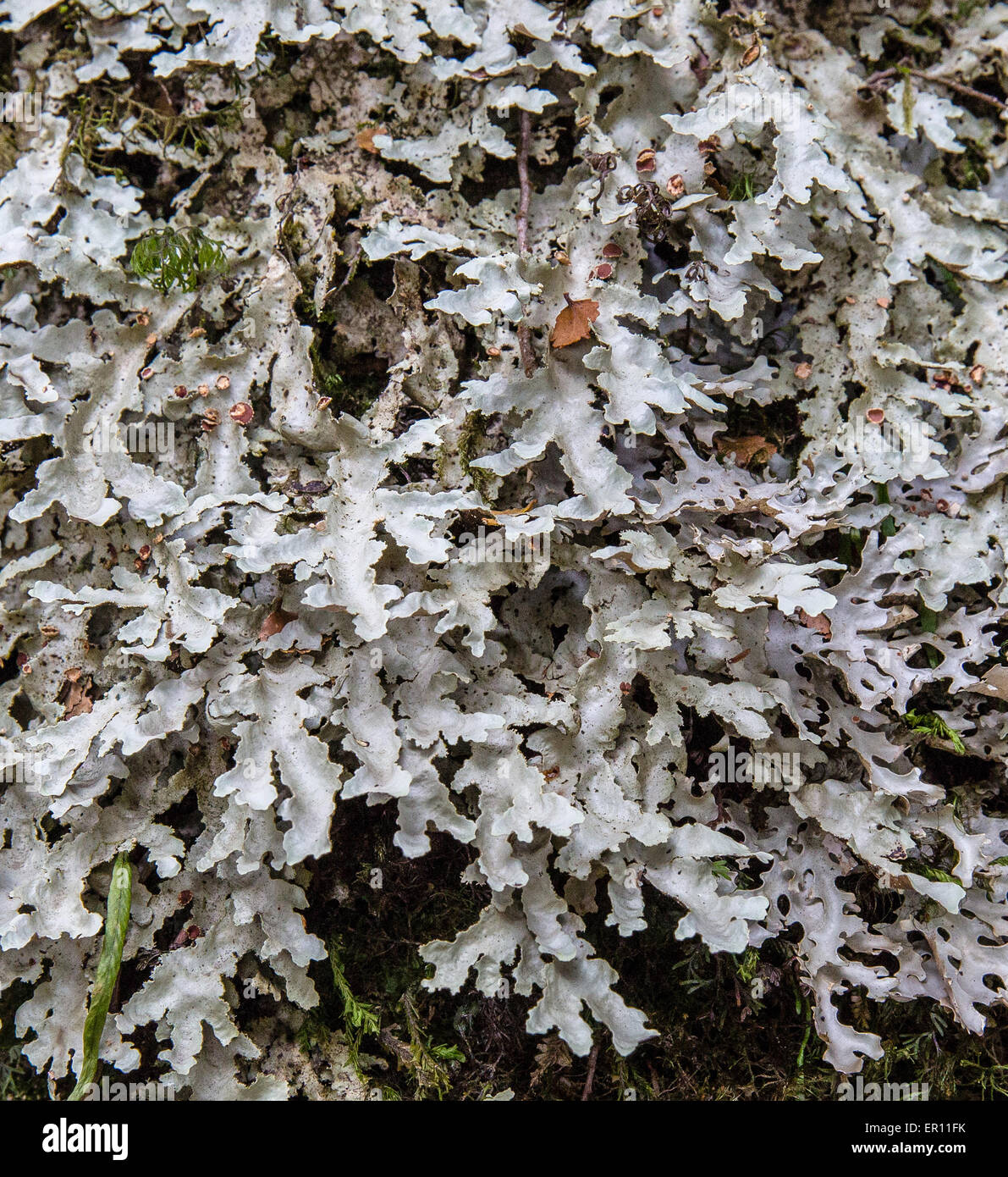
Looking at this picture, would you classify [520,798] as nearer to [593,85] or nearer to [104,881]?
[104,881]

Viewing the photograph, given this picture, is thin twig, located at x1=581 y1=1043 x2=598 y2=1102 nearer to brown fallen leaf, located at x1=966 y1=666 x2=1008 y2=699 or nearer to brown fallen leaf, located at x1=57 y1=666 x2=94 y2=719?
brown fallen leaf, located at x1=966 y1=666 x2=1008 y2=699

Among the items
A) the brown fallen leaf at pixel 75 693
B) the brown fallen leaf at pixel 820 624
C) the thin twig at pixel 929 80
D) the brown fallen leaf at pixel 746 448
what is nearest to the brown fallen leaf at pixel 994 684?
the brown fallen leaf at pixel 820 624

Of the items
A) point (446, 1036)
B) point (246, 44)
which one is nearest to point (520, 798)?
point (446, 1036)

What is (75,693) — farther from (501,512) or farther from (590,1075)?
(590,1075)

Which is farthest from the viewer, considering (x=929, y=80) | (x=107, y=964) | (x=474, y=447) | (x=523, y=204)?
(x=929, y=80)

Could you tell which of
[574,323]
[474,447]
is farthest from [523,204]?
[474,447]

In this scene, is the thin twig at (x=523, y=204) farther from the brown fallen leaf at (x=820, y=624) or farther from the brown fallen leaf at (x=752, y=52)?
the brown fallen leaf at (x=820, y=624)

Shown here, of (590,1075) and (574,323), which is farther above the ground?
(574,323)
